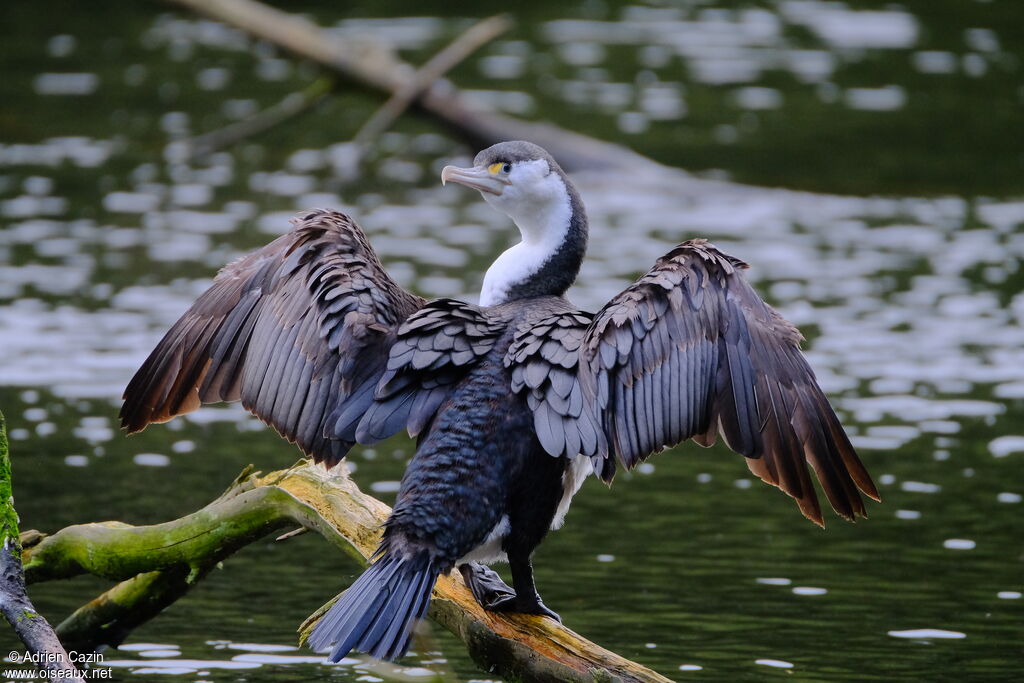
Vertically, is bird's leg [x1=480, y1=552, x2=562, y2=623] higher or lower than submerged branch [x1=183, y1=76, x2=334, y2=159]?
lower

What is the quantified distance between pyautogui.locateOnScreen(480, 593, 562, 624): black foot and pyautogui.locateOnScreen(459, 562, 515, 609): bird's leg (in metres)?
0.06

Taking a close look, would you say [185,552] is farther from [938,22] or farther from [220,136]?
[938,22]

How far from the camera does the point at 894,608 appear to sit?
26.6ft

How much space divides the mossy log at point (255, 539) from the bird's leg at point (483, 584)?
0.14ft

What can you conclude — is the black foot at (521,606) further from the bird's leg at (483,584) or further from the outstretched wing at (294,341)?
the outstretched wing at (294,341)

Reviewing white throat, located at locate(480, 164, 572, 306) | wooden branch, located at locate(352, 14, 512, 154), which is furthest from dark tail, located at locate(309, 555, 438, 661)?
wooden branch, located at locate(352, 14, 512, 154)

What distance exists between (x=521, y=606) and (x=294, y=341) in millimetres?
1271

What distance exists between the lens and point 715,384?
227 inches

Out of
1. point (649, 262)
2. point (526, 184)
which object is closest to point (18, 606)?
point (526, 184)

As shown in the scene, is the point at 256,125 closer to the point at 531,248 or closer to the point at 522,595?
the point at 531,248

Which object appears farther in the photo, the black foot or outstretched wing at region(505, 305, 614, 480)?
the black foot

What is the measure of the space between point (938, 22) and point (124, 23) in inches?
426

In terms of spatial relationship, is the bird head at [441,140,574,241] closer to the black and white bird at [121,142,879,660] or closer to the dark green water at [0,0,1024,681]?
the black and white bird at [121,142,879,660]

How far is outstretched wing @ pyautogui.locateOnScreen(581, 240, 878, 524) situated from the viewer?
5.72m
